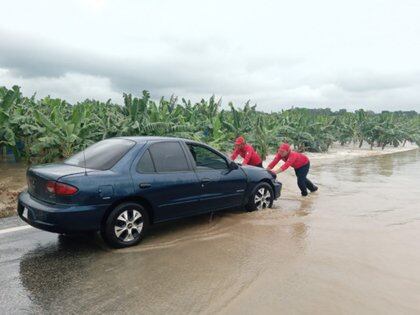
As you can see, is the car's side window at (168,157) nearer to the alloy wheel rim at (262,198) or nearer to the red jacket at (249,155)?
the alloy wheel rim at (262,198)

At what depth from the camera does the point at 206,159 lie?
674 centimetres

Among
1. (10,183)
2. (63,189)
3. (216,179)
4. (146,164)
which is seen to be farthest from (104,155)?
(10,183)

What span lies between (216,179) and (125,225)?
183 centimetres

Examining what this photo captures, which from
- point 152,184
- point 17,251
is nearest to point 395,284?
point 152,184

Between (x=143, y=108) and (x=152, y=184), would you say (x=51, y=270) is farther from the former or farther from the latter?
(x=143, y=108)

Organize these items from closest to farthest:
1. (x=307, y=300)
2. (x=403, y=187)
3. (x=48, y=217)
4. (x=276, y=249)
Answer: (x=307, y=300)
(x=48, y=217)
(x=276, y=249)
(x=403, y=187)

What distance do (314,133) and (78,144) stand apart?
1655 cm

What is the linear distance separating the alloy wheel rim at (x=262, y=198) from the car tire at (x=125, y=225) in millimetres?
2550

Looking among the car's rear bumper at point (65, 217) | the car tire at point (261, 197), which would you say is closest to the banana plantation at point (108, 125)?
the car tire at point (261, 197)

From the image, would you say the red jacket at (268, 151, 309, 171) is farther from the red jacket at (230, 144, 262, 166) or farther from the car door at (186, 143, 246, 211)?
the car door at (186, 143, 246, 211)

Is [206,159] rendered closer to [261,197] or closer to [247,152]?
[261,197]

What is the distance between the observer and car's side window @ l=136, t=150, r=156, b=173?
18.7ft

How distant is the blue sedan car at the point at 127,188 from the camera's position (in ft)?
16.6

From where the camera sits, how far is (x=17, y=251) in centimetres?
529
